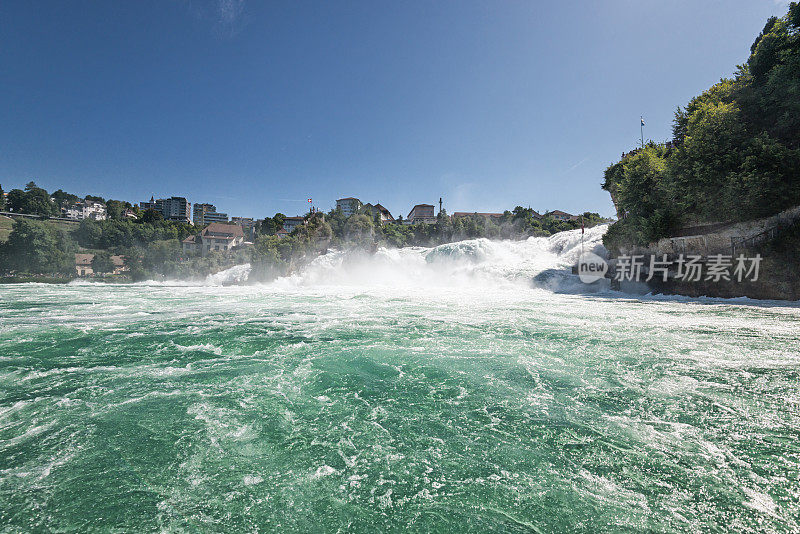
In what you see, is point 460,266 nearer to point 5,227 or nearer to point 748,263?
point 748,263

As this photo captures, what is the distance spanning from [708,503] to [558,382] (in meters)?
3.69

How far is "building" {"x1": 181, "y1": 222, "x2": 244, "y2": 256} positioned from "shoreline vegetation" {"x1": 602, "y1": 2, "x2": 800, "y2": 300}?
326ft

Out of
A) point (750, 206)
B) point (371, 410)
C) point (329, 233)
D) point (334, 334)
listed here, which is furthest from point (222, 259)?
point (750, 206)

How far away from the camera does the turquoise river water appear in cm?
305

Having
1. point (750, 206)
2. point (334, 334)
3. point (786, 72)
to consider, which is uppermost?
point (786, 72)

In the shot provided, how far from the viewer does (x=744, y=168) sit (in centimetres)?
2120

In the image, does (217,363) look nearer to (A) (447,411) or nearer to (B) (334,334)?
(B) (334,334)

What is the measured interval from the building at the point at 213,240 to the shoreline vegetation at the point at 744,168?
99280 millimetres

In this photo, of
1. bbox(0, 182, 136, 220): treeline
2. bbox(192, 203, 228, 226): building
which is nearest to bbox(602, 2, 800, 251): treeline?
bbox(0, 182, 136, 220): treeline

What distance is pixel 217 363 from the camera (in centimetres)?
834

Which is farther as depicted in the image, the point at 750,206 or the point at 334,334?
the point at 750,206

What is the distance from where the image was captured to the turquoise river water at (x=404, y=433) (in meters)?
3.05

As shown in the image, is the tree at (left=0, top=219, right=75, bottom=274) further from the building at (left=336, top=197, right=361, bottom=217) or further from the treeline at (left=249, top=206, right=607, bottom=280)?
the building at (left=336, top=197, right=361, bottom=217)

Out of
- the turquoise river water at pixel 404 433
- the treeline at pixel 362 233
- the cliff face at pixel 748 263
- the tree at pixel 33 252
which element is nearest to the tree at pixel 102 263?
the tree at pixel 33 252
